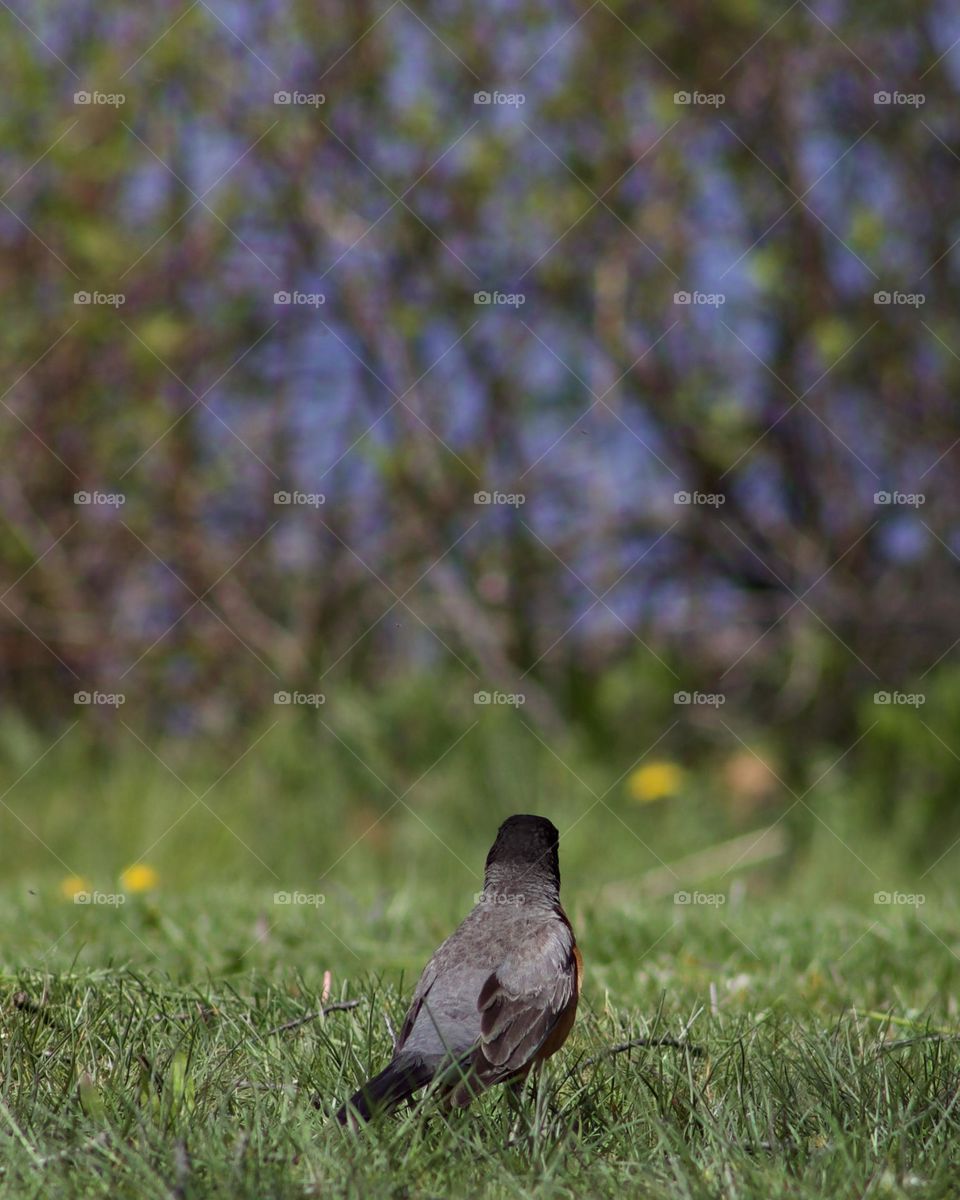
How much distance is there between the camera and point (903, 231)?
6.24 meters

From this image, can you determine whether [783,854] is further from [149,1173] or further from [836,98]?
[149,1173]
